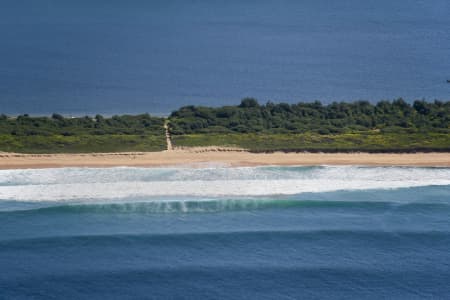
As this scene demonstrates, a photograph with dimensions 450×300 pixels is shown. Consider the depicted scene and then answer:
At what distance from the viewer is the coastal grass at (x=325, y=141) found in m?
53.3

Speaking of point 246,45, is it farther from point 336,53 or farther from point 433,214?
point 433,214

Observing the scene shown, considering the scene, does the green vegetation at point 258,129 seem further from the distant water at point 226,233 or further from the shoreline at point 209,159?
the distant water at point 226,233

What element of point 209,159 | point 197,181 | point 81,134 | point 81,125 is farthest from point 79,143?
point 197,181

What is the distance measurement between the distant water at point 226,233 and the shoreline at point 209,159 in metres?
0.96

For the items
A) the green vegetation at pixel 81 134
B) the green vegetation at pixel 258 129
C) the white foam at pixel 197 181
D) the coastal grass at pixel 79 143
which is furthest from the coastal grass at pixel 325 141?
the white foam at pixel 197 181

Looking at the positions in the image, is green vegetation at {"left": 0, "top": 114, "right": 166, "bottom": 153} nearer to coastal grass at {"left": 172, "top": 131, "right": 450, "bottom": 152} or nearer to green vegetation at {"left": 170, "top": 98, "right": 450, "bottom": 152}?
green vegetation at {"left": 170, "top": 98, "right": 450, "bottom": 152}

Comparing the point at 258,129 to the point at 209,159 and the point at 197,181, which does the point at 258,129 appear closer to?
the point at 209,159

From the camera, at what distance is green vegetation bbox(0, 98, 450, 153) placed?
175ft

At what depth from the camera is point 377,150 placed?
53281 mm

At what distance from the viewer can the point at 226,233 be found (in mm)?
41656

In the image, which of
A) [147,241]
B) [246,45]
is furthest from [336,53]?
[147,241]

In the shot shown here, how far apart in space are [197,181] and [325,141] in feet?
30.8

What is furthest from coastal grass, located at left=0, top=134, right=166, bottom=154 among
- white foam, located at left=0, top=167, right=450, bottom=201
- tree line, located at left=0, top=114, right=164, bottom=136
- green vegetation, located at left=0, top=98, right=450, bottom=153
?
white foam, located at left=0, top=167, right=450, bottom=201

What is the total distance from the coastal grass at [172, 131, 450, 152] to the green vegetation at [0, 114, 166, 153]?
210cm
